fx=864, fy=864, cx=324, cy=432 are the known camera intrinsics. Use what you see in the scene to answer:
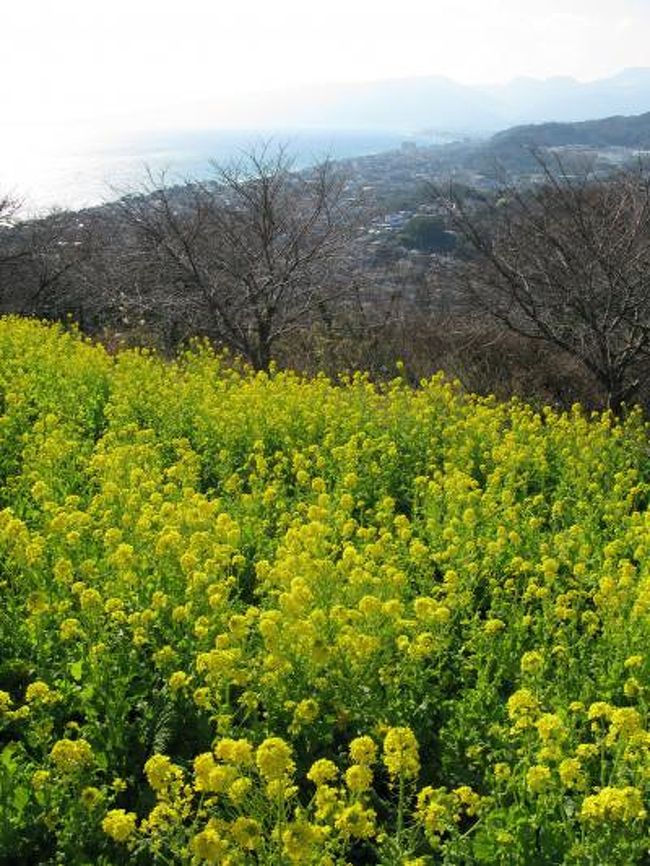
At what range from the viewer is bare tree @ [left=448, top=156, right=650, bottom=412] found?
13.1 m

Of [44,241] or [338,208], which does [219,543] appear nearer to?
[338,208]

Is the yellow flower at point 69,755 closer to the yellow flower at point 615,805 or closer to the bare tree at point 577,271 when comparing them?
the yellow flower at point 615,805

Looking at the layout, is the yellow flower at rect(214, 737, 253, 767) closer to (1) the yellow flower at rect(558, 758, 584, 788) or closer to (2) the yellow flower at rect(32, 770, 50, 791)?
(2) the yellow flower at rect(32, 770, 50, 791)

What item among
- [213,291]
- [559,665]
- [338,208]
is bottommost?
[559,665]

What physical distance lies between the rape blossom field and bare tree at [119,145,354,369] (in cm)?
814

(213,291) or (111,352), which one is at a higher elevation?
(213,291)

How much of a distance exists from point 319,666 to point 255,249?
13.4 m

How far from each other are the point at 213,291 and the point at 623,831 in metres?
14.0

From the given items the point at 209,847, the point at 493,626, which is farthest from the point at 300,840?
the point at 493,626

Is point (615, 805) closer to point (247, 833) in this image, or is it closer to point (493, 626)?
point (247, 833)

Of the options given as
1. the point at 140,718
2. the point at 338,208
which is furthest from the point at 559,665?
the point at 338,208

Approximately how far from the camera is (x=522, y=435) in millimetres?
9281

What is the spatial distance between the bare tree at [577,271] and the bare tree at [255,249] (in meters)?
2.96

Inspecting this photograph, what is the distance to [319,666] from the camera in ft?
14.2
